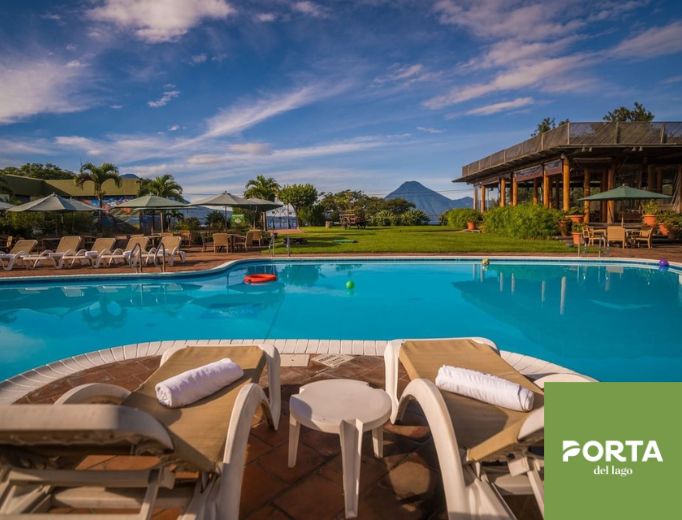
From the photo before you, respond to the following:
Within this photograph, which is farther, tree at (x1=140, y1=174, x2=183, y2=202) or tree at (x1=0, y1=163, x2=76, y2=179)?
tree at (x1=0, y1=163, x2=76, y2=179)

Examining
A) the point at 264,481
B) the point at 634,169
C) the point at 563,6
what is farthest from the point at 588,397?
the point at 634,169

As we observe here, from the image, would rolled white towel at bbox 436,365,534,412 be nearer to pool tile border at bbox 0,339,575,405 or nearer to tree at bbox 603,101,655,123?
pool tile border at bbox 0,339,575,405

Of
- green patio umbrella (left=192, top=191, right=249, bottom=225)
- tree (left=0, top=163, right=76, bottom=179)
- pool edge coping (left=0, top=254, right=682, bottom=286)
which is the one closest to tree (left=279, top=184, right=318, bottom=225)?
green patio umbrella (left=192, top=191, right=249, bottom=225)

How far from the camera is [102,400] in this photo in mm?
2252

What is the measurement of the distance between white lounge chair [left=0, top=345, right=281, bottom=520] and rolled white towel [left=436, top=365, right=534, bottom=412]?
3.82 feet

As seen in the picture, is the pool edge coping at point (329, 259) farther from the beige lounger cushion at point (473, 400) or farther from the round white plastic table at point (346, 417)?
the round white plastic table at point (346, 417)

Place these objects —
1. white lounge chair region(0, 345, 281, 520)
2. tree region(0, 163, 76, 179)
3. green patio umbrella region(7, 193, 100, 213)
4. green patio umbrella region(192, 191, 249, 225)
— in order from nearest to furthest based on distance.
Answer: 1. white lounge chair region(0, 345, 281, 520)
2. green patio umbrella region(7, 193, 100, 213)
3. green patio umbrella region(192, 191, 249, 225)
4. tree region(0, 163, 76, 179)

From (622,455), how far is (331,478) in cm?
168

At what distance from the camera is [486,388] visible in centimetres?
237

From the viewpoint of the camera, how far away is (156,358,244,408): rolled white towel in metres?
2.28

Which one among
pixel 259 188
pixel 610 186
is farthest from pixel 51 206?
pixel 610 186

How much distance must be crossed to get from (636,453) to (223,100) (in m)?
22.1

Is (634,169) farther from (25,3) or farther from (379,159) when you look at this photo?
(25,3)

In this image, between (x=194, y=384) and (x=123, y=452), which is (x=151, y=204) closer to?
(x=194, y=384)
